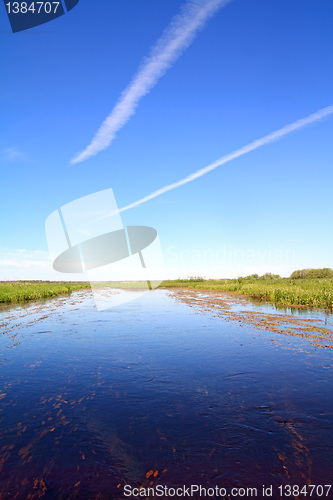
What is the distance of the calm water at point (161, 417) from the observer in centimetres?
486

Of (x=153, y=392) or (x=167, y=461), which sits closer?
(x=167, y=461)

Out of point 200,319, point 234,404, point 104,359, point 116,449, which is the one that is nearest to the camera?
point 116,449

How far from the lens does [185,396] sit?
26.5 feet

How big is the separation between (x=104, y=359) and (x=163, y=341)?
3.99 metres

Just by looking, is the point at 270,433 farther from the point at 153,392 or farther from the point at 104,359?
the point at 104,359

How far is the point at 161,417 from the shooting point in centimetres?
687

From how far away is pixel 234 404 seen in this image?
24.6 feet

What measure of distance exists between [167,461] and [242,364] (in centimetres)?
646

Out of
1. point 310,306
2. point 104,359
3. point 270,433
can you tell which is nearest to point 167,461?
point 270,433

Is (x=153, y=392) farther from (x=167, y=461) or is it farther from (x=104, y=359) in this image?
(x=104, y=359)

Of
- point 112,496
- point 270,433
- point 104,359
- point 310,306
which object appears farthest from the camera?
point 310,306

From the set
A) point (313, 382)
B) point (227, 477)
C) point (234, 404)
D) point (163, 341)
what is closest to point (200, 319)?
point (163, 341)

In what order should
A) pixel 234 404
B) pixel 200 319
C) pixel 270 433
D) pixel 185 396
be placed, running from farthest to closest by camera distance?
pixel 200 319 < pixel 185 396 < pixel 234 404 < pixel 270 433

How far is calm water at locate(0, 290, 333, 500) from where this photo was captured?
4.86 metres
